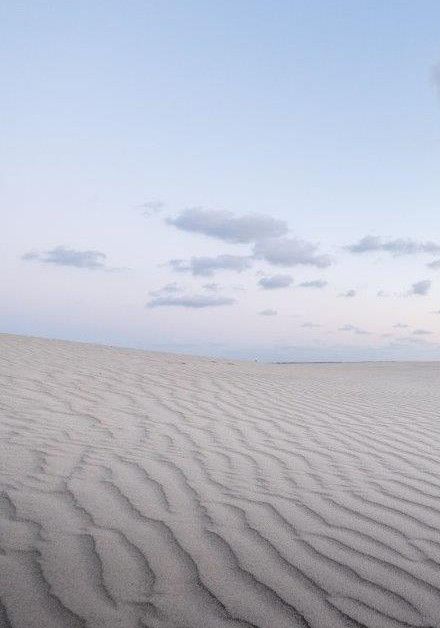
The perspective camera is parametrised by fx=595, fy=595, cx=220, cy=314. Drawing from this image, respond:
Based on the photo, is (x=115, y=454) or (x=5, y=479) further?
(x=115, y=454)

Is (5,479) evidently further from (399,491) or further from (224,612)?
(399,491)

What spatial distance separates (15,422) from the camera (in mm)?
5469

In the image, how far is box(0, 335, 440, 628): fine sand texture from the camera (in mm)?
2283

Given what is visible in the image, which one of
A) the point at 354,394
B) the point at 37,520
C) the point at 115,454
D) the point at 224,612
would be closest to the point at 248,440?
the point at 115,454

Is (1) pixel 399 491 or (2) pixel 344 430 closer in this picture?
(1) pixel 399 491

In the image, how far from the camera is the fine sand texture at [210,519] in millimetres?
2283

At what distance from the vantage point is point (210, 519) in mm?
3199

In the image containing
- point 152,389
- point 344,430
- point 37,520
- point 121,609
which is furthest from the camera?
point 152,389

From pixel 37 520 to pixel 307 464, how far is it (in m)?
2.31

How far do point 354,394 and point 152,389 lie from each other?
4.07 metres

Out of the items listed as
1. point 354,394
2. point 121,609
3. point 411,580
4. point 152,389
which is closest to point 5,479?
point 121,609

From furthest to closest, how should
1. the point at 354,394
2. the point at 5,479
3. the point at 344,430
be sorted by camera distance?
1. the point at 354,394
2. the point at 344,430
3. the point at 5,479

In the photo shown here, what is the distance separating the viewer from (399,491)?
4055mm

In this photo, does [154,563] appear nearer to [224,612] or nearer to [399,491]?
[224,612]
